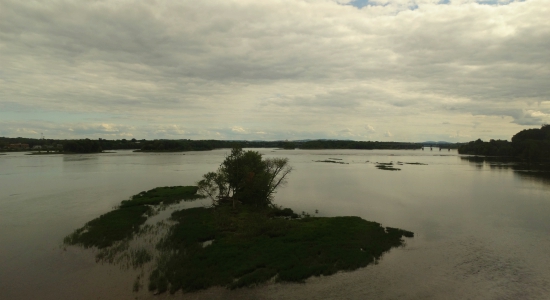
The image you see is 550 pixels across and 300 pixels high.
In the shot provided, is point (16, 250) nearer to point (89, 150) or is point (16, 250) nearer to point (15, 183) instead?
point (15, 183)

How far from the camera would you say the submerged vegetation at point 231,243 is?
13656 millimetres

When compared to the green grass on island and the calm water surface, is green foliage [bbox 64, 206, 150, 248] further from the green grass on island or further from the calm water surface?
the calm water surface

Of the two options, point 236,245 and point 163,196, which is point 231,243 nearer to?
point 236,245

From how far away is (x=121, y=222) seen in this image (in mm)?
21906

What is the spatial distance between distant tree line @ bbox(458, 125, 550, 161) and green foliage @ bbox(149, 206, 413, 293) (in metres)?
86.9

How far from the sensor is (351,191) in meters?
36.6

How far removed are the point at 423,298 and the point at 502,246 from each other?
8.69 metres

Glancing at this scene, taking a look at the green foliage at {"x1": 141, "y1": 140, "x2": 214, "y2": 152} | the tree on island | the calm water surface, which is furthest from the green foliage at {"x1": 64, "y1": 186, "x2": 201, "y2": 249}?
the green foliage at {"x1": 141, "y1": 140, "x2": 214, "y2": 152}

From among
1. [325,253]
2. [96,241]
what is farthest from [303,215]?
[96,241]

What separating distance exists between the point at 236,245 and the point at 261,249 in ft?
5.00

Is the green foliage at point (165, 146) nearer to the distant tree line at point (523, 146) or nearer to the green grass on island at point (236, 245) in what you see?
the green grass on island at point (236, 245)

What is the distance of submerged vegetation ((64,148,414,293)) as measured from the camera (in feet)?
44.8

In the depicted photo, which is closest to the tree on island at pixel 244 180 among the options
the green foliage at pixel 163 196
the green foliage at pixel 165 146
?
the green foliage at pixel 163 196

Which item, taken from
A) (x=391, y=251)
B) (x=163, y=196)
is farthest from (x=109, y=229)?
(x=391, y=251)
